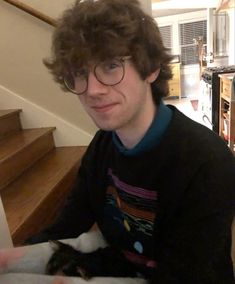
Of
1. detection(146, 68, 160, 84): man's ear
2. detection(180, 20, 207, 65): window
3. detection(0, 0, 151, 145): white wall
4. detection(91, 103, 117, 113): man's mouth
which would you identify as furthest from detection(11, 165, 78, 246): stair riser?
detection(180, 20, 207, 65): window

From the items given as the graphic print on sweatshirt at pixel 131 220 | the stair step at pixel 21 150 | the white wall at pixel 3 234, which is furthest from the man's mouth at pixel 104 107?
the stair step at pixel 21 150

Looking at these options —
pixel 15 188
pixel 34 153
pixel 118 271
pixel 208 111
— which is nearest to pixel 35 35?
pixel 34 153

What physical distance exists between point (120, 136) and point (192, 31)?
26.8ft

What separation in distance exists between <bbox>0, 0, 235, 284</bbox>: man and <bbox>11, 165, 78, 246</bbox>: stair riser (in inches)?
21.4

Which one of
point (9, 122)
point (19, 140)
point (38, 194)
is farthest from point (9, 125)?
point (38, 194)

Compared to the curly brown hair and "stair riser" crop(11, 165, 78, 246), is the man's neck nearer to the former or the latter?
the curly brown hair

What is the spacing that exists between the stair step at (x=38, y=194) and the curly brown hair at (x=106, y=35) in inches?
31.4

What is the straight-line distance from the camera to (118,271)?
0.95 m

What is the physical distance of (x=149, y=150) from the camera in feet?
2.87

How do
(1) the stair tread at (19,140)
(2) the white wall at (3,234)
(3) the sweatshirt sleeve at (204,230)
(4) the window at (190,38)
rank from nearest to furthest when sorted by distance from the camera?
1. (3) the sweatshirt sleeve at (204,230)
2. (2) the white wall at (3,234)
3. (1) the stair tread at (19,140)
4. (4) the window at (190,38)

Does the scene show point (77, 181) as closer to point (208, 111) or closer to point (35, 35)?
point (35, 35)

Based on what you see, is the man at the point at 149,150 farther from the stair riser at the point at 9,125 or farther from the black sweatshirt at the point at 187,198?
the stair riser at the point at 9,125

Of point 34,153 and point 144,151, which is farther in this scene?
point 34,153

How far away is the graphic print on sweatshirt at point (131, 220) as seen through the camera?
90 cm
